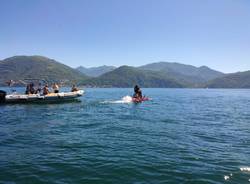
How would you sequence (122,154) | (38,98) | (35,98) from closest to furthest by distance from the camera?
(122,154)
(35,98)
(38,98)

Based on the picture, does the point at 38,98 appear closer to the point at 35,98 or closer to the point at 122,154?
the point at 35,98

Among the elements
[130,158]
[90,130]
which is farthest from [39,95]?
[130,158]

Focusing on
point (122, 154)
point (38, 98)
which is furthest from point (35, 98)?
point (122, 154)

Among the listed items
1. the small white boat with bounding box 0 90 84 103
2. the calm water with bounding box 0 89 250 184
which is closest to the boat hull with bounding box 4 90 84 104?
the small white boat with bounding box 0 90 84 103

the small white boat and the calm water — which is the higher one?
the small white boat

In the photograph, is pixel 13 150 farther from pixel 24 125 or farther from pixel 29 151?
pixel 24 125

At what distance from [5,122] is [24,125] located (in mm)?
2400

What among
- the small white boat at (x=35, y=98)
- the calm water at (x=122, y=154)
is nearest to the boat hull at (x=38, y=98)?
the small white boat at (x=35, y=98)

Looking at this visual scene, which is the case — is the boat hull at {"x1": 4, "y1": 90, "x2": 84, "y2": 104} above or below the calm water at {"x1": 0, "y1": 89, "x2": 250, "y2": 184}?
above

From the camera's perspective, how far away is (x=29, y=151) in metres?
12.0

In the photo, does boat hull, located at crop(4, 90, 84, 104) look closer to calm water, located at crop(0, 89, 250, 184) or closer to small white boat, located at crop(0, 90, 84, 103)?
small white boat, located at crop(0, 90, 84, 103)

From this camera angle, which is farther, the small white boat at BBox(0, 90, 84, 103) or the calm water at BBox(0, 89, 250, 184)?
the small white boat at BBox(0, 90, 84, 103)

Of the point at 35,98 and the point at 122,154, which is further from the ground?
the point at 35,98

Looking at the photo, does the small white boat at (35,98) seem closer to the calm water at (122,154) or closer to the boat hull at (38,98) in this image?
the boat hull at (38,98)
